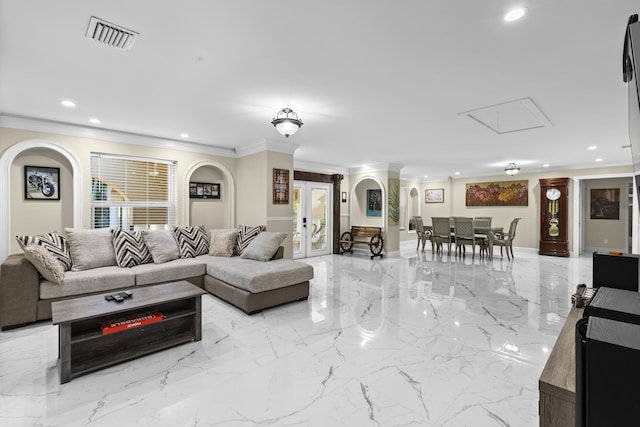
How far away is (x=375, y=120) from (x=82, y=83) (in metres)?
3.21

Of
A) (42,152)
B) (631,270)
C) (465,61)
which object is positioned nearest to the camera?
(631,270)

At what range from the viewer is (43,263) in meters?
2.94

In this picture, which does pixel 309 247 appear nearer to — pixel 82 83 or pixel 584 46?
pixel 82 83

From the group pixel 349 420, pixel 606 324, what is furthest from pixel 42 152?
pixel 606 324

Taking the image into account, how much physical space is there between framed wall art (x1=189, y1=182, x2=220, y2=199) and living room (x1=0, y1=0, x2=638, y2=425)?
7 cm

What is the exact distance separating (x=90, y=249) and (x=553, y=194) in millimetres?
9841

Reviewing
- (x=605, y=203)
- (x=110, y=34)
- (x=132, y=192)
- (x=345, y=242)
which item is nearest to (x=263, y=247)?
(x=132, y=192)

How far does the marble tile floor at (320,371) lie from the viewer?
177 cm

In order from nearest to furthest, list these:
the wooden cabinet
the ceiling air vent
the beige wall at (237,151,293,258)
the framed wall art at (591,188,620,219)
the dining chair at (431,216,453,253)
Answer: the wooden cabinet, the ceiling air vent, the beige wall at (237,151,293,258), the dining chair at (431,216,453,253), the framed wall art at (591,188,620,219)

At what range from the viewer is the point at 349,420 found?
1.72m

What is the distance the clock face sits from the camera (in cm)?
788

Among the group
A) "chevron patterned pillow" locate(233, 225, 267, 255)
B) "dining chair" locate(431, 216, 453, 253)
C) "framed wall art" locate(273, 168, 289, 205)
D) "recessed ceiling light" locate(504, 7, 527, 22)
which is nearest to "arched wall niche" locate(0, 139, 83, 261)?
"chevron patterned pillow" locate(233, 225, 267, 255)

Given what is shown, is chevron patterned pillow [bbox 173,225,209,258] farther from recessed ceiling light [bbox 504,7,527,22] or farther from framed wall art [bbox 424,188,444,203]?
framed wall art [bbox 424,188,444,203]

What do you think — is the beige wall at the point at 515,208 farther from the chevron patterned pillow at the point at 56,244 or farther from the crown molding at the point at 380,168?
the chevron patterned pillow at the point at 56,244
